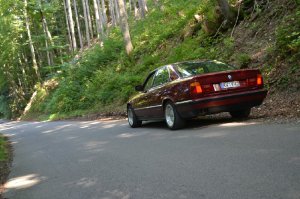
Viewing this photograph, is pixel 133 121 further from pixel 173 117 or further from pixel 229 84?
pixel 229 84

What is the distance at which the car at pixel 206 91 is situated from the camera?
807 cm

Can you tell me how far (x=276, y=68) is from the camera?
420 inches

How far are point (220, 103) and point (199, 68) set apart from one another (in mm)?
1218

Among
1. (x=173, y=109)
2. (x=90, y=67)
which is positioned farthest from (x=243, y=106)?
(x=90, y=67)

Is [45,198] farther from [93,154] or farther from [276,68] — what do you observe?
[276,68]

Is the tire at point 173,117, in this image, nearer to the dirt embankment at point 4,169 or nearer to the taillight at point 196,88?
the taillight at point 196,88

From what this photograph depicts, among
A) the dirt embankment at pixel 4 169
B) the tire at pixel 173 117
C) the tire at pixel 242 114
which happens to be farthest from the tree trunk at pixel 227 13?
the dirt embankment at pixel 4 169

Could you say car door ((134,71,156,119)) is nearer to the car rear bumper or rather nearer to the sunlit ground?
the car rear bumper

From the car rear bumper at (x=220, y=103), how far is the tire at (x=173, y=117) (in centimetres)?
28

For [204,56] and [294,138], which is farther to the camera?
[204,56]

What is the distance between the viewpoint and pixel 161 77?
32.0 feet

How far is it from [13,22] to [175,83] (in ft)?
117

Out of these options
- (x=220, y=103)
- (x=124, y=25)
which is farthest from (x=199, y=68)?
(x=124, y=25)

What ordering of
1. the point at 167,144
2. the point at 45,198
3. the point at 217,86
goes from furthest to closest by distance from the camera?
1. the point at 217,86
2. the point at 167,144
3. the point at 45,198
